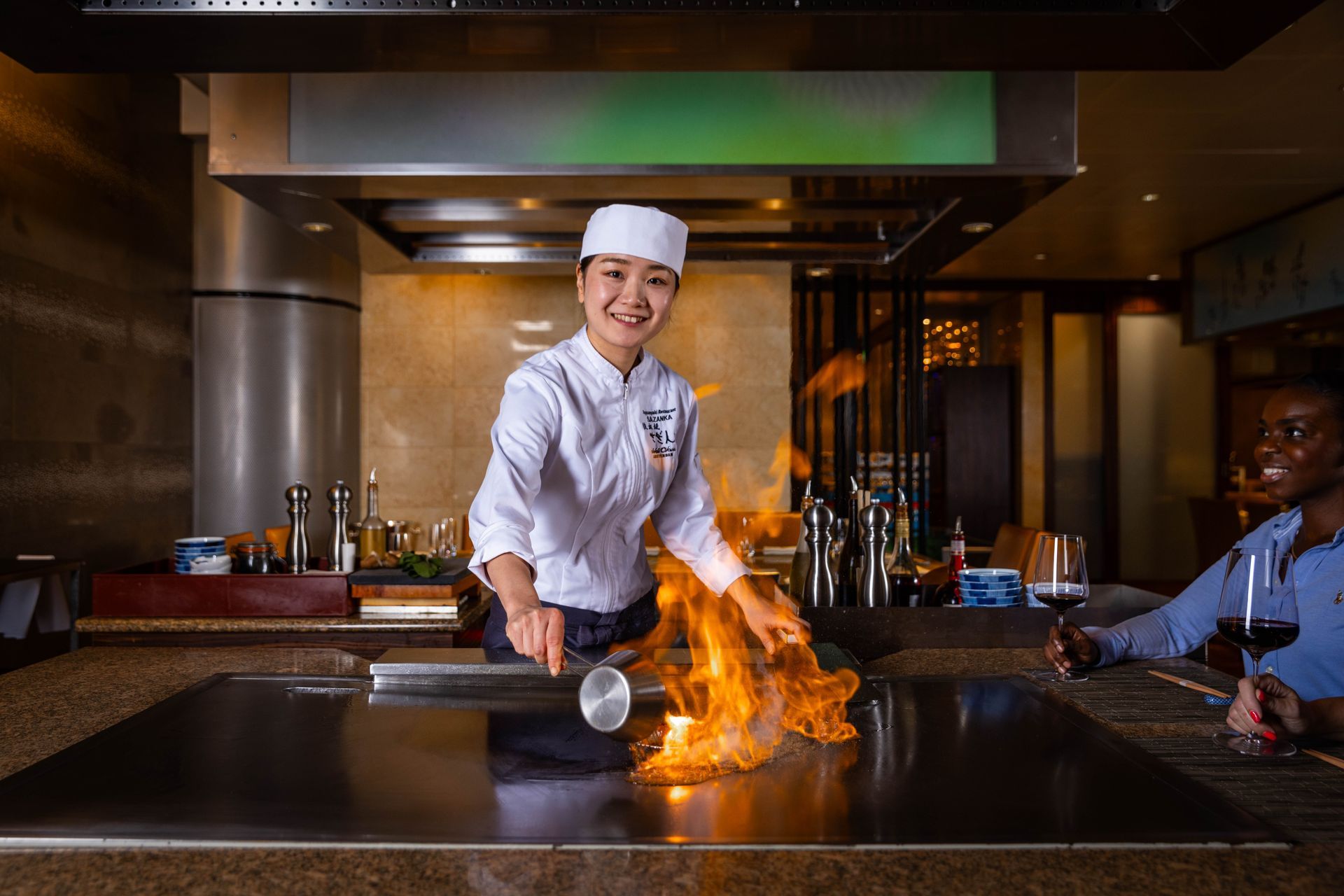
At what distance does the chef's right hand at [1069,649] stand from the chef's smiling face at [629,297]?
30.5 inches

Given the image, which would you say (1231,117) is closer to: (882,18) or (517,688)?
(882,18)

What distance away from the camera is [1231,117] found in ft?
13.1

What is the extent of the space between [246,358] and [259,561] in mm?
2675

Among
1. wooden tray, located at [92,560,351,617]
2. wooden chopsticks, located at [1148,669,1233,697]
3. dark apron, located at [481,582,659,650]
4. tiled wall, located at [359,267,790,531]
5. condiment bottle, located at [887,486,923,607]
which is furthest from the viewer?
tiled wall, located at [359,267,790,531]

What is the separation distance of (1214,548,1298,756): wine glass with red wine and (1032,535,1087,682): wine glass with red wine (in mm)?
262

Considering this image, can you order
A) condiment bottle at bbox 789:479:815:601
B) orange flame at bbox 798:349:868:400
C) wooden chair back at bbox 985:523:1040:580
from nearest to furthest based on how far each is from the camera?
condiment bottle at bbox 789:479:815:601
wooden chair back at bbox 985:523:1040:580
orange flame at bbox 798:349:868:400

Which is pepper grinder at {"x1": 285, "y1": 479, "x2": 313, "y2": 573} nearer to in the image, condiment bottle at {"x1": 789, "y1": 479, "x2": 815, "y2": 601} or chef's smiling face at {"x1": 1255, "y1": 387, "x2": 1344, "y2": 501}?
condiment bottle at {"x1": 789, "y1": 479, "x2": 815, "y2": 601}

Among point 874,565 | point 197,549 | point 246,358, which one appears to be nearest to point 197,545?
point 197,549

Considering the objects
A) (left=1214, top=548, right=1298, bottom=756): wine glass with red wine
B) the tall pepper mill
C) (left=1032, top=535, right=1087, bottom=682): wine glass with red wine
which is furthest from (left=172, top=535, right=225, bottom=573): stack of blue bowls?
(left=1214, top=548, right=1298, bottom=756): wine glass with red wine

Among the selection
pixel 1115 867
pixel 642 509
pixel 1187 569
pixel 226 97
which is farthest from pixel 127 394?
pixel 1187 569

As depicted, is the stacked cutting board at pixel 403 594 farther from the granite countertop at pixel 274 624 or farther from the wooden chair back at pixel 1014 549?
the wooden chair back at pixel 1014 549

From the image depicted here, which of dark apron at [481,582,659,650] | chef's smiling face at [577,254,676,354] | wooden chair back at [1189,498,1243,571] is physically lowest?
wooden chair back at [1189,498,1243,571]

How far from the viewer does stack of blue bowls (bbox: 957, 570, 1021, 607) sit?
5.98 feet

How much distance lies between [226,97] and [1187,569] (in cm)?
787
